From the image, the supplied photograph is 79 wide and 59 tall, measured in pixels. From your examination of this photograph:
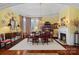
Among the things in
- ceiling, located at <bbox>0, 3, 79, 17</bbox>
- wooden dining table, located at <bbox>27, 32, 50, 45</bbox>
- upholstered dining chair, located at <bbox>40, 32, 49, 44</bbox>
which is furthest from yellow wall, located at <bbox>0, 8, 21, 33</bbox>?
upholstered dining chair, located at <bbox>40, 32, 49, 44</bbox>

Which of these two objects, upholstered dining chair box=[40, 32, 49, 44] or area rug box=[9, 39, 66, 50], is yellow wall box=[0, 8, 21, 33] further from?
upholstered dining chair box=[40, 32, 49, 44]

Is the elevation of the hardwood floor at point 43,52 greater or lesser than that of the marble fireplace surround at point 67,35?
lesser

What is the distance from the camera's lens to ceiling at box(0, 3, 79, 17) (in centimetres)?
335

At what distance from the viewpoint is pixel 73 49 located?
3.38 meters

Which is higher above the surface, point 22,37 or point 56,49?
point 22,37

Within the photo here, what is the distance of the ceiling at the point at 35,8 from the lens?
11.0ft

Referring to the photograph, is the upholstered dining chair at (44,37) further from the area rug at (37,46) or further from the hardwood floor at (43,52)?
the hardwood floor at (43,52)

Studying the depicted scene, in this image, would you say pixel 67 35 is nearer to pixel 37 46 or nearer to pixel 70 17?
pixel 70 17

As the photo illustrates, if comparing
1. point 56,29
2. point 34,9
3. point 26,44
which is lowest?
point 26,44

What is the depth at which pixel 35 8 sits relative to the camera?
3363 millimetres

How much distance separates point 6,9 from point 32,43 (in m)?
0.81

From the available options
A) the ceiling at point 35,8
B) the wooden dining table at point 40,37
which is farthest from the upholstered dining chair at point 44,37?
the ceiling at point 35,8

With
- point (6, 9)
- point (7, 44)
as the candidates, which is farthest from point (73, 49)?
point (6, 9)
